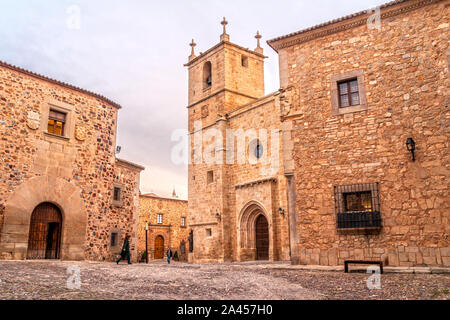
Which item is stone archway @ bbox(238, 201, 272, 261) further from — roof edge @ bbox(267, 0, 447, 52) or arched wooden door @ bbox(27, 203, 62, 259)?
roof edge @ bbox(267, 0, 447, 52)

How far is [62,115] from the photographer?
13.5 m

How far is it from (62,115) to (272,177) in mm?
9721

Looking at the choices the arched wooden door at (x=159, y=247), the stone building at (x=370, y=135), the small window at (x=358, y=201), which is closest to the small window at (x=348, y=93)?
the stone building at (x=370, y=135)

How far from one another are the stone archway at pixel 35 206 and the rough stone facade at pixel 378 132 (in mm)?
7795

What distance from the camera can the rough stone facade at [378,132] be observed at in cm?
876

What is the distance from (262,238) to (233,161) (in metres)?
4.58

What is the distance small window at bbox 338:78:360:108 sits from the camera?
10102mm

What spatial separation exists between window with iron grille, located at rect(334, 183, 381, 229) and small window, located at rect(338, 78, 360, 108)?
227 cm

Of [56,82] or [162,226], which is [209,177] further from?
[162,226]

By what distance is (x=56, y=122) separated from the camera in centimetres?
1330

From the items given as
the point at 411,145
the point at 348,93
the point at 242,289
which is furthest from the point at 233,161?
the point at 242,289

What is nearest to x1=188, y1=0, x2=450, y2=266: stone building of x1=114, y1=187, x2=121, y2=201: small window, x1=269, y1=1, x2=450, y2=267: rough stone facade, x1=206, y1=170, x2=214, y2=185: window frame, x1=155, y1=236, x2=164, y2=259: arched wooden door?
x1=269, y1=1, x2=450, y2=267: rough stone facade
